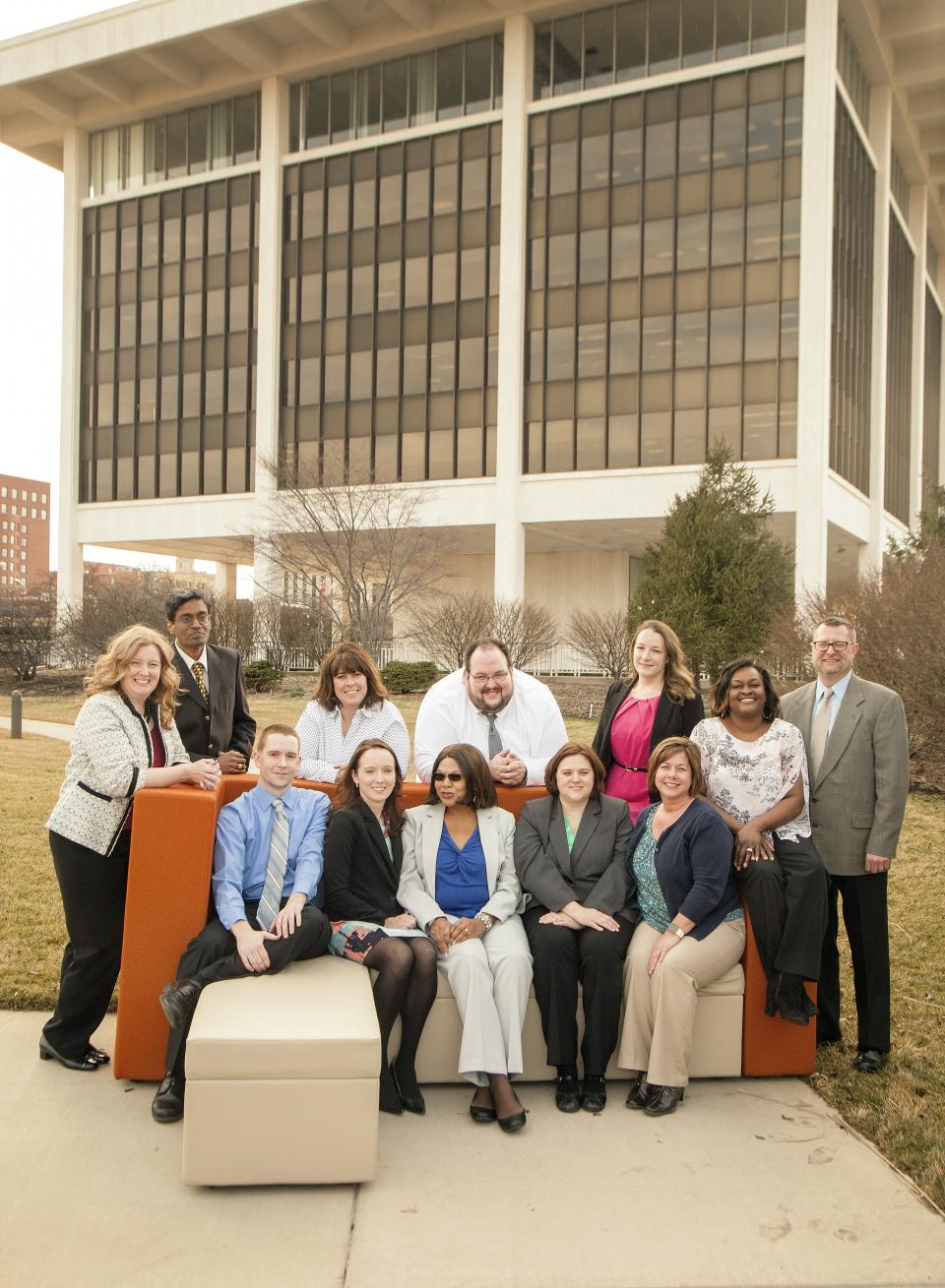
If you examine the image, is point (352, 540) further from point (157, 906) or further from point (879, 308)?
point (157, 906)

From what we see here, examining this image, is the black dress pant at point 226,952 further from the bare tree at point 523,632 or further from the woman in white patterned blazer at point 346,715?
the bare tree at point 523,632

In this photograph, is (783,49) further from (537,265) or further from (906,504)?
(906,504)

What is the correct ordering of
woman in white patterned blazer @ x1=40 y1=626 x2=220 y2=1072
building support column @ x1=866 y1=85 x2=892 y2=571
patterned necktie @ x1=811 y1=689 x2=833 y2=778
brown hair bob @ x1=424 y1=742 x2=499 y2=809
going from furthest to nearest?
building support column @ x1=866 y1=85 x2=892 y2=571, patterned necktie @ x1=811 y1=689 x2=833 y2=778, brown hair bob @ x1=424 y1=742 x2=499 y2=809, woman in white patterned blazer @ x1=40 y1=626 x2=220 y2=1072

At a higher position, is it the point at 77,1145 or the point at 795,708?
the point at 795,708

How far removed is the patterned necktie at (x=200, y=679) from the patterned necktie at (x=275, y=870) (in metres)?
1.51

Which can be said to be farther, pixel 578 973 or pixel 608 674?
pixel 608 674

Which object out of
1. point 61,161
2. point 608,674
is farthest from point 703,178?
point 61,161

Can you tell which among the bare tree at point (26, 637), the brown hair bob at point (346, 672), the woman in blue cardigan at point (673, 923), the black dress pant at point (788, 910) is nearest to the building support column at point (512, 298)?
the bare tree at point (26, 637)

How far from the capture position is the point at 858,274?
34.3 meters

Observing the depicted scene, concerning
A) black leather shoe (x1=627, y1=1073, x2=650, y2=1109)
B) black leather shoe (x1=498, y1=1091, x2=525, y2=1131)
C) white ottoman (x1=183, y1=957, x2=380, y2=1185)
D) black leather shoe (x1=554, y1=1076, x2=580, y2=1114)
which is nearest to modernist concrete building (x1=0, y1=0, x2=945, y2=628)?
black leather shoe (x1=627, y1=1073, x2=650, y2=1109)

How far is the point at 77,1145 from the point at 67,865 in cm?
124

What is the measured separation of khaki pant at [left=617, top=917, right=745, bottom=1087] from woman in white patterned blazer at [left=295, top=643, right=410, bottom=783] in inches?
72.1

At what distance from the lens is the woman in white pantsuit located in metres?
4.58

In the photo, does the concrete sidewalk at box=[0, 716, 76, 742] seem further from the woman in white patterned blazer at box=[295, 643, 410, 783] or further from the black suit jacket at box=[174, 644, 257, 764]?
the woman in white patterned blazer at box=[295, 643, 410, 783]
